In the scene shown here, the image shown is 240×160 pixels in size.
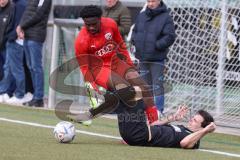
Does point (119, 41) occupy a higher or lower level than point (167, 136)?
higher

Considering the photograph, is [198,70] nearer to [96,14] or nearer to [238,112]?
[238,112]

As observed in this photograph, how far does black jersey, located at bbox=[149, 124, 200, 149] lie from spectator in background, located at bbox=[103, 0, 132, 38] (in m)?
4.55

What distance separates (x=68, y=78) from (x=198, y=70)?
2.39m

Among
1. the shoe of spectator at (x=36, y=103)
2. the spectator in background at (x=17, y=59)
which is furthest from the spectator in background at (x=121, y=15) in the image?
the spectator in background at (x=17, y=59)

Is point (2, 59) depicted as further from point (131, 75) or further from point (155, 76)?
point (131, 75)

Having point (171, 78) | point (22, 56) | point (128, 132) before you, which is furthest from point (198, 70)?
point (128, 132)

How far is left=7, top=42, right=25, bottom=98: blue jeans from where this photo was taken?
55.6 ft

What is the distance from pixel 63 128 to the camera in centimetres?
1091

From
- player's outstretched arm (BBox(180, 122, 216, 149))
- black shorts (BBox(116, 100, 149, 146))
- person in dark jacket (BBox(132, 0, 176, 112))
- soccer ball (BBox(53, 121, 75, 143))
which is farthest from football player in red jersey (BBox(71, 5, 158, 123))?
person in dark jacket (BBox(132, 0, 176, 112))

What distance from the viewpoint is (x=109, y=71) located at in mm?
12281

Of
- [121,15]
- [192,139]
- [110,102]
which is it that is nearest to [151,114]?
[110,102]

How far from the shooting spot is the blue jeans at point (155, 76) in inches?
565

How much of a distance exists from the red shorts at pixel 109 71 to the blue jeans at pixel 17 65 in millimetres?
4862

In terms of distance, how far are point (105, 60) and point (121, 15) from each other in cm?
310
